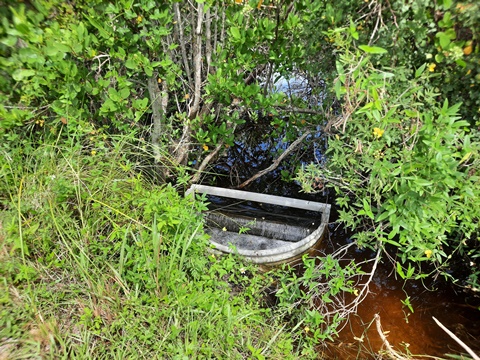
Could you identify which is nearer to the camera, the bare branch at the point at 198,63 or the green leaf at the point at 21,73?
the green leaf at the point at 21,73

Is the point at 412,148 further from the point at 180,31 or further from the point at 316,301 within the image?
the point at 180,31

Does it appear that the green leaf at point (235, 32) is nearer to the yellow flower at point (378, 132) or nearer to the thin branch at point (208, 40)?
the thin branch at point (208, 40)

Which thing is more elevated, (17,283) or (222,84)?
(222,84)

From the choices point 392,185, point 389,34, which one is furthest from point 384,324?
point 389,34

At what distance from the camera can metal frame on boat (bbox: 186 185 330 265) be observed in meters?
3.17

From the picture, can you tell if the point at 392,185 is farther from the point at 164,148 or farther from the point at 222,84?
the point at 164,148

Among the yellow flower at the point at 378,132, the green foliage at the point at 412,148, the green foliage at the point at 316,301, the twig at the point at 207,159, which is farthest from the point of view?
the twig at the point at 207,159

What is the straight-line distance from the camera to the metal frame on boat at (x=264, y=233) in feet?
10.4

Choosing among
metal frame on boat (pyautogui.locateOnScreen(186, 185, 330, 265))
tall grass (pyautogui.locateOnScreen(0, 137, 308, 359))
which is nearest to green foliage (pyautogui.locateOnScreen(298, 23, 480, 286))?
metal frame on boat (pyautogui.locateOnScreen(186, 185, 330, 265))

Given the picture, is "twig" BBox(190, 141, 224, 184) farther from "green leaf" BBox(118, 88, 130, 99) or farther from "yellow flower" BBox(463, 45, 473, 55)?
"yellow flower" BBox(463, 45, 473, 55)

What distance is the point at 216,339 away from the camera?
2.13 metres

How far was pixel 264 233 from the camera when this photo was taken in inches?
141

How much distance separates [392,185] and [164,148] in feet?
7.64

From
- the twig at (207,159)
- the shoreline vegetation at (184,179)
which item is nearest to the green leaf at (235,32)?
the shoreline vegetation at (184,179)
